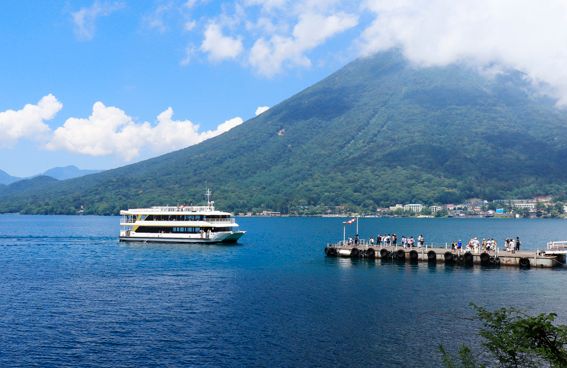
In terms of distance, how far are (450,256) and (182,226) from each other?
Answer: 40.2m

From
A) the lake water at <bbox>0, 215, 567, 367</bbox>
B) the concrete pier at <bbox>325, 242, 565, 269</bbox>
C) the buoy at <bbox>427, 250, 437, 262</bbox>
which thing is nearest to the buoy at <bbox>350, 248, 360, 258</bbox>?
the concrete pier at <bbox>325, 242, 565, 269</bbox>

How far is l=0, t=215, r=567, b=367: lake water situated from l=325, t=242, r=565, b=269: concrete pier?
2.98 metres

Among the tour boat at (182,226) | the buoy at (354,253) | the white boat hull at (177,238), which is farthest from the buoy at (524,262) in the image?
the white boat hull at (177,238)

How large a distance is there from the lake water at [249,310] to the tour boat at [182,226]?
65.6 feet

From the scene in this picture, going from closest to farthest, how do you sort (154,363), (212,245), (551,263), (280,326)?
(154,363)
(280,326)
(551,263)
(212,245)

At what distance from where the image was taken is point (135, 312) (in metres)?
34.9

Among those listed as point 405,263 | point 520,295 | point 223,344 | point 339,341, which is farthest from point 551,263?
point 223,344

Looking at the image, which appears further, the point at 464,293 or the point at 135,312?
the point at 464,293

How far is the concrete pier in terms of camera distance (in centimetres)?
5628

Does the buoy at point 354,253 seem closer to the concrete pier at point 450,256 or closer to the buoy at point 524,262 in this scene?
the concrete pier at point 450,256

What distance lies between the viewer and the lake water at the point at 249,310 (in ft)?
→ 86.6

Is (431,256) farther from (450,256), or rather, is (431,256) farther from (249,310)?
(249,310)

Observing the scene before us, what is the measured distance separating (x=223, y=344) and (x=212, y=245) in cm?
5555

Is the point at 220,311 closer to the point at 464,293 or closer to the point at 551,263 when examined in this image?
the point at 464,293
